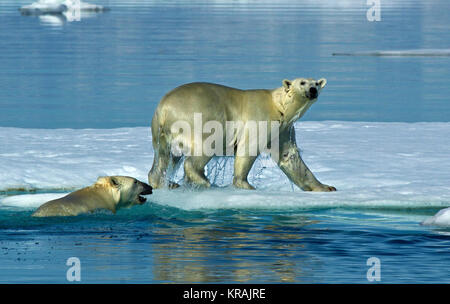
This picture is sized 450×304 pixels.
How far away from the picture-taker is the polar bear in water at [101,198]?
934 cm

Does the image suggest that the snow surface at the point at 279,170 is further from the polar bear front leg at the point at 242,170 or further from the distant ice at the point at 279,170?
the polar bear front leg at the point at 242,170

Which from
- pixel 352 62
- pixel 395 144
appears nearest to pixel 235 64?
pixel 352 62

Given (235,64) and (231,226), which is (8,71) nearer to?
(235,64)

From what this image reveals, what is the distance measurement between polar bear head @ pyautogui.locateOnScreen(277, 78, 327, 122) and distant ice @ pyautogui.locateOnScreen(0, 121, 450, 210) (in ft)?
2.78

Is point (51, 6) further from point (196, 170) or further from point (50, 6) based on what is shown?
point (196, 170)

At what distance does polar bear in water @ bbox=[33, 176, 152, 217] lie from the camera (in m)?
9.34

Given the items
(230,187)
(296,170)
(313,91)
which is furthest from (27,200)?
(313,91)

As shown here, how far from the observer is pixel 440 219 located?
9.26 meters

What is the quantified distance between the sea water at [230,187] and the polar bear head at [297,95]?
2.82 ft

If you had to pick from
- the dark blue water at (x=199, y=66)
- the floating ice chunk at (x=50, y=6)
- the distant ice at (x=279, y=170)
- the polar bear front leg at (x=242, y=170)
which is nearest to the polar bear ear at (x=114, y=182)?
the distant ice at (x=279, y=170)

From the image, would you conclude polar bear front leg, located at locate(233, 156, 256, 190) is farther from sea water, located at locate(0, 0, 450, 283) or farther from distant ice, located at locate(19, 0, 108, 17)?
distant ice, located at locate(19, 0, 108, 17)

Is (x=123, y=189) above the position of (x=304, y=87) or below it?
below

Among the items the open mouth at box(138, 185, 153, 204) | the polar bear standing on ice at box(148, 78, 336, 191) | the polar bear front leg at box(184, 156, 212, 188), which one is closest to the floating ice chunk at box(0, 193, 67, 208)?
the open mouth at box(138, 185, 153, 204)

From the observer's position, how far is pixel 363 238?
8.77 m
